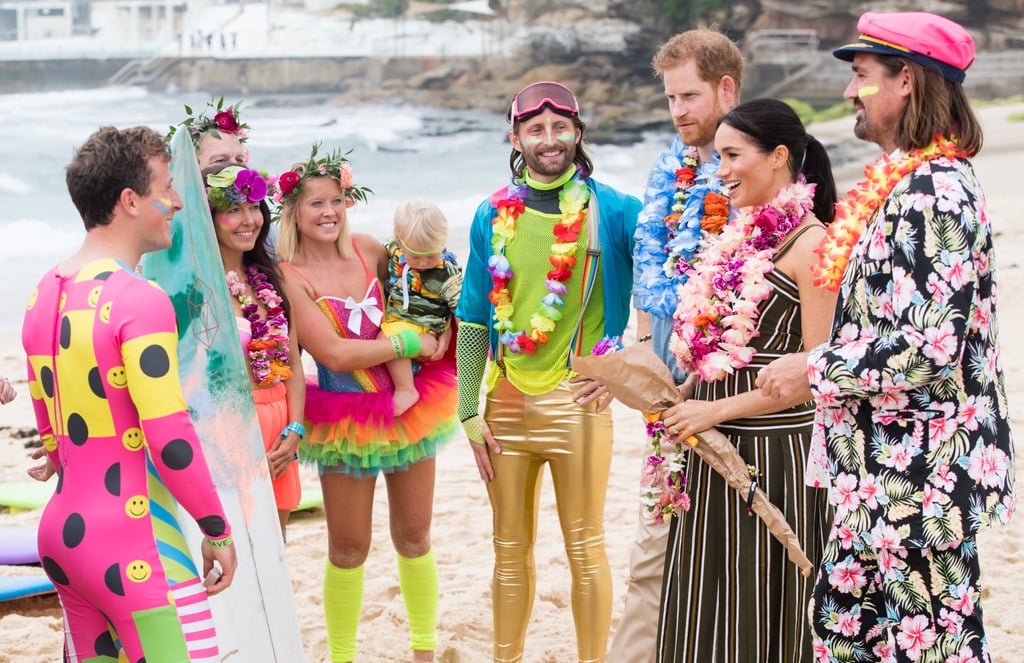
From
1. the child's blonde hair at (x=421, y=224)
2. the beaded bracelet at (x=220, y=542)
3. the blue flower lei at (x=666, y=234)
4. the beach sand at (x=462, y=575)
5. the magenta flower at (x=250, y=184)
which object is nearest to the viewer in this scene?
the beaded bracelet at (x=220, y=542)

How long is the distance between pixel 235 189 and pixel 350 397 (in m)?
0.93

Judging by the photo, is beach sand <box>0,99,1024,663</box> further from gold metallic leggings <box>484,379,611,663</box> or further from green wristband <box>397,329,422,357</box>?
green wristband <box>397,329,422,357</box>

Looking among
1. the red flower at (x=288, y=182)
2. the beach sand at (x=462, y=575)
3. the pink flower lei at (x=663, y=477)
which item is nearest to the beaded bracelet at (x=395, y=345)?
the red flower at (x=288, y=182)

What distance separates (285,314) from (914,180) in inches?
89.4

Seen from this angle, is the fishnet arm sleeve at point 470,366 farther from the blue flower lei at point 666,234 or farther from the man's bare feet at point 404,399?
the blue flower lei at point 666,234

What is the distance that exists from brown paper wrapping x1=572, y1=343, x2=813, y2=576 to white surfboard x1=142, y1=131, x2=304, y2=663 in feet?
3.62

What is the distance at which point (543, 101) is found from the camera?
396 centimetres

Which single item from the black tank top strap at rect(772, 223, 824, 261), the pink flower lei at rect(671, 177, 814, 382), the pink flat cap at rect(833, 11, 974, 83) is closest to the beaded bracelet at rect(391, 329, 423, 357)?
the pink flower lei at rect(671, 177, 814, 382)

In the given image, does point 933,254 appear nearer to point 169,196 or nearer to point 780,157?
point 780,157

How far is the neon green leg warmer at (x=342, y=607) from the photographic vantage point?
4340 millimetres

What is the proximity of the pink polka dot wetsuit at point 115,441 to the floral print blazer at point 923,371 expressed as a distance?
1594 mm

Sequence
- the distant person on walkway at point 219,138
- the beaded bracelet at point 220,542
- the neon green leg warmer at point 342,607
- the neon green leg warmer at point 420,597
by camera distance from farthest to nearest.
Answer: the neon green leg warmer at point 420,597 < the neon green leg warmer at point 342,607 < the distant person on walkway at point 219,138 < the beaded bracelet at point 220,542

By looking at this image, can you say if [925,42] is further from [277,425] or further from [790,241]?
[277,425]

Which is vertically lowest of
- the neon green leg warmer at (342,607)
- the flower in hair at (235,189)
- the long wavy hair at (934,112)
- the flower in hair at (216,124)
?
the neon green leg warmer at (342,607)
